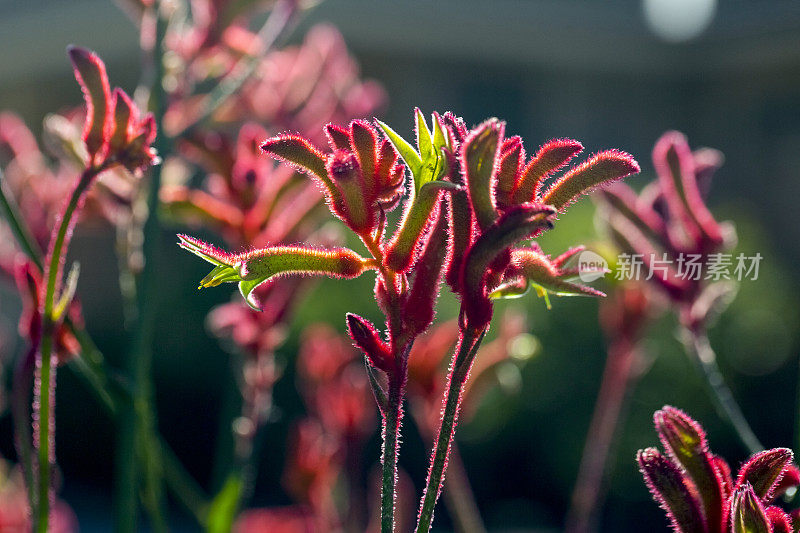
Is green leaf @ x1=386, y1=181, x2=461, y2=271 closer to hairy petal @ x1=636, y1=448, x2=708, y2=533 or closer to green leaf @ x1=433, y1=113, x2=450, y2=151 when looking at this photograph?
green leaf @ x1=433, y1=113, x2=450, y2=151

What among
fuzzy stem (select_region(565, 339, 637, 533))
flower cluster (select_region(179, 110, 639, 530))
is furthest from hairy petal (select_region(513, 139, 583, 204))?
fuzzy stem (select_region(565, 339, 637, 533))

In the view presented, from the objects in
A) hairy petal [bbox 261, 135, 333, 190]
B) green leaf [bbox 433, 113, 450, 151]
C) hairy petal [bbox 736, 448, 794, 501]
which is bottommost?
hairy petal [bbox 736, 448, 794, 501]

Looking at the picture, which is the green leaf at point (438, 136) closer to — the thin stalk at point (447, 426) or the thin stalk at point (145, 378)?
the thin stalk at point (447, 426)

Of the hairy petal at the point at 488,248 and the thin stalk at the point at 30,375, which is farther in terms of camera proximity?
the thin stalk at the point at 30,375

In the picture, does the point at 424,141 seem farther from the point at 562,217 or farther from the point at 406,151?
the point at 562,217

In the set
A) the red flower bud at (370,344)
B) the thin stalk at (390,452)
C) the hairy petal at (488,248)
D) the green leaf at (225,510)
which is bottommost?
the green leaf at (225,510)

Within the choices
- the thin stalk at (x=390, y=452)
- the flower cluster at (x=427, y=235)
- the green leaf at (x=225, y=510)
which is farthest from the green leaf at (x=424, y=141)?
the green leaf at (x=225, y=510)

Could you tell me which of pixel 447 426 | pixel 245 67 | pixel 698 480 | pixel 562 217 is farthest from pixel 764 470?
pixel 562 217
